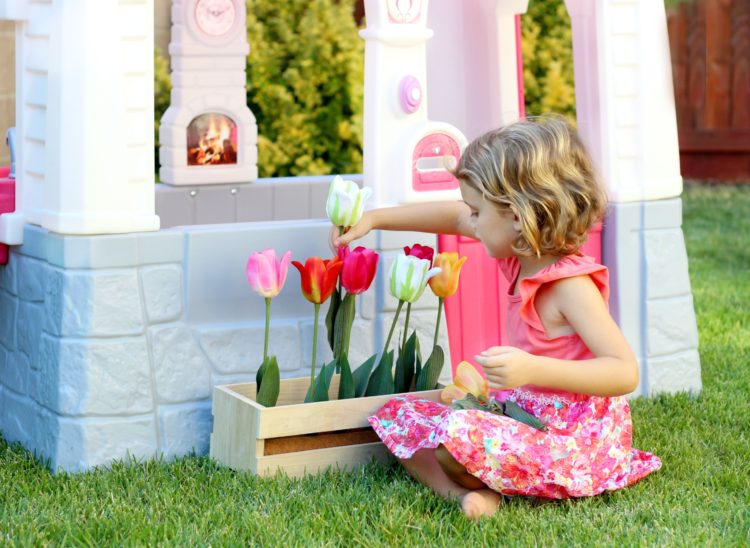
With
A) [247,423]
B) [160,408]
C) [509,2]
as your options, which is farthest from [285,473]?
[509,2]

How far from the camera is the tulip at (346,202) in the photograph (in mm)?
2852

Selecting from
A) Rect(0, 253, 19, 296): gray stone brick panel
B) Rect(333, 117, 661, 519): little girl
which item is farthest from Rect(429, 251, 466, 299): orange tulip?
Rect(0, 253, 19, 296): gray stone brick panel

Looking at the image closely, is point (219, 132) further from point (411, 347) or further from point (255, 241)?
point (411, 347)

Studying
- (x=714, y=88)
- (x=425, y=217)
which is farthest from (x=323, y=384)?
(x=714, y=88)

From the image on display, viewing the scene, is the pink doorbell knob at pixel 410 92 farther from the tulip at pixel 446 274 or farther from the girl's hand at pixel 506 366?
the girl's hand at pixel 506 366

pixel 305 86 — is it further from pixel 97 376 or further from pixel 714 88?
pixel 97 376

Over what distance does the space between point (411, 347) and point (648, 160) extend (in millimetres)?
976

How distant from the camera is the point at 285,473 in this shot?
9.12ft

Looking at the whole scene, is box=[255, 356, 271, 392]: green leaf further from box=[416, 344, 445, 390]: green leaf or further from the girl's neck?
the girl's neck

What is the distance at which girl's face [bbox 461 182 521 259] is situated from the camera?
2.62 meters

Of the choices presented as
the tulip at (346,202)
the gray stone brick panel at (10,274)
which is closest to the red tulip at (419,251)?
the tulip at (346,202)

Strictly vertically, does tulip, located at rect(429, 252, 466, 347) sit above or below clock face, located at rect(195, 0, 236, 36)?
below

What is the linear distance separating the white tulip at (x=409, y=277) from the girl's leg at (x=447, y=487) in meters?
0.37

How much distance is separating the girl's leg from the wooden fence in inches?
258
